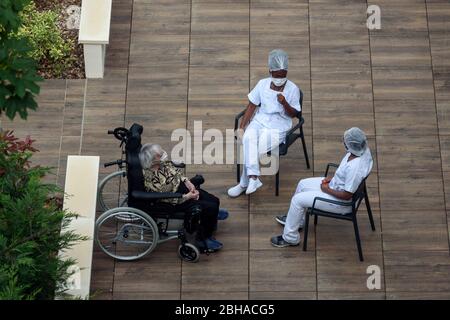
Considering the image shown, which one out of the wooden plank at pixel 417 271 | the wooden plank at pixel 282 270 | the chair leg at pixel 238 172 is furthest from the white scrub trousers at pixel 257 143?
the wooden plank at pixel 417 271

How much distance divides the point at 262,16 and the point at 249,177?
89.1 inches

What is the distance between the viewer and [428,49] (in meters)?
9.73

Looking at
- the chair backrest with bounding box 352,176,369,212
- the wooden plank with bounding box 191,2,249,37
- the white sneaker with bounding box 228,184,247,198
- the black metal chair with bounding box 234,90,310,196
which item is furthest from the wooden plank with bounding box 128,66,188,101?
the chair backrest with bounding box 352,176,369,212

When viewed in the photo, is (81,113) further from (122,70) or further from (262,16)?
(262,16)

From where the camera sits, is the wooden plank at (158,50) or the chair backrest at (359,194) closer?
the chair backrest at (359,194)

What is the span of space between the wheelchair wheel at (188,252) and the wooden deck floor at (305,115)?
9cm

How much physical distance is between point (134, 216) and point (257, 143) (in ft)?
4.37

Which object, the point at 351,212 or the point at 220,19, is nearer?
the point at 351,212

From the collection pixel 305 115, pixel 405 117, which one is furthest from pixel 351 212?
pixel 405 117

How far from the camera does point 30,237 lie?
6.89 metres

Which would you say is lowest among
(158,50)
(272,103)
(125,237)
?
(125,237)

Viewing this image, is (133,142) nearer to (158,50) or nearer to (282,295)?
(282,295)

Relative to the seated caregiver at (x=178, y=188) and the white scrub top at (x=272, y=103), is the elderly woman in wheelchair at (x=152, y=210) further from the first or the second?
the white scrub top at (x=272, y=103)

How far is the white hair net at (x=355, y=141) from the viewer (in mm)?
7566
